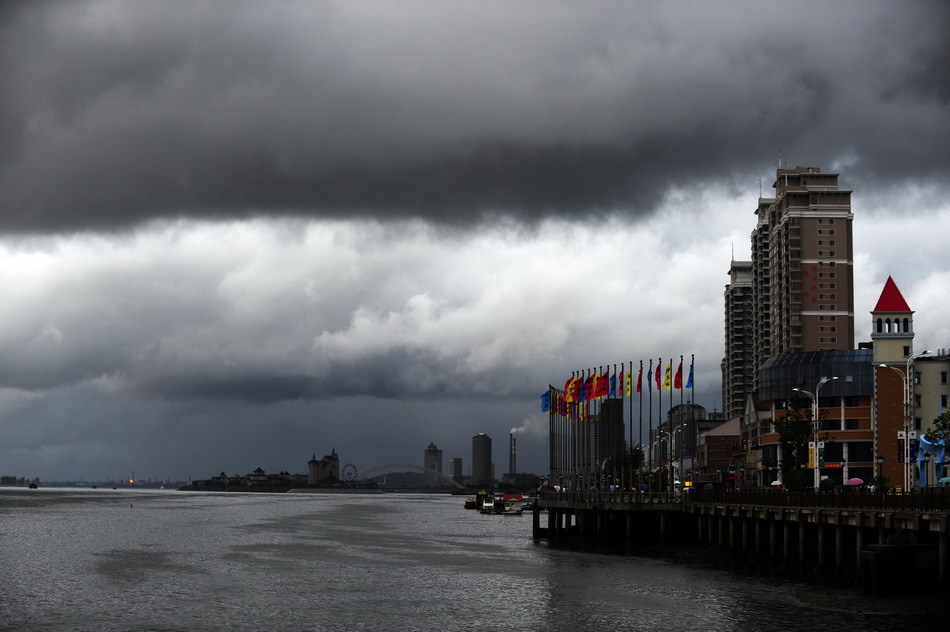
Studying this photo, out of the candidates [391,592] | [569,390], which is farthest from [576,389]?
[391,592]

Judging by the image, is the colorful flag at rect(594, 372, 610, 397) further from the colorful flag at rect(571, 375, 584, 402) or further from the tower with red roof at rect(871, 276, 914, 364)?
the tower with red roof at rect(871, 276, 914, 364)

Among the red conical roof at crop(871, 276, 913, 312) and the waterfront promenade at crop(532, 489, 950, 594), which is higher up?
the red conical roof at crop(871, 276, 913, 312)

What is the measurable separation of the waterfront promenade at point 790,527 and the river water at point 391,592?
3453 mm

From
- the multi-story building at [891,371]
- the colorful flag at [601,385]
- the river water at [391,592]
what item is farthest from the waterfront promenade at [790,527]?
the multi-story building at [891,371]

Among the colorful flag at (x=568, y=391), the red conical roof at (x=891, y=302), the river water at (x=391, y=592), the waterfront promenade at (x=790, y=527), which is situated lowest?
the river water at (x=391, y=592)

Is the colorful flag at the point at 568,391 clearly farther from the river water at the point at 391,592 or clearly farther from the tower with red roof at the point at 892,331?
the tower with red roof at the point at 892,331

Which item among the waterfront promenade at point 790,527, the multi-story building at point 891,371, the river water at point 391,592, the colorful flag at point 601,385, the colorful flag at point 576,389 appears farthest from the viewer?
the multi-story building at point 891,371

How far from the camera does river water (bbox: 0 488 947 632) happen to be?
6059cm

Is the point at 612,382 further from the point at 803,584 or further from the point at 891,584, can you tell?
the point at 891,584

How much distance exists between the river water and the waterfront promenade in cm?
345

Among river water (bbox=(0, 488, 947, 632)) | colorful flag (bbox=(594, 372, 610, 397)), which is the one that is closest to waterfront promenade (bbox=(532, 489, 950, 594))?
river water (bbox=(0, 488, 947, 632))

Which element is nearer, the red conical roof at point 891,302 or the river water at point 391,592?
the river water at point 391,592

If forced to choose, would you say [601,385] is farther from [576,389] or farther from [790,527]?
[790,527]

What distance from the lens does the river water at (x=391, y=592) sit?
60.6 m
